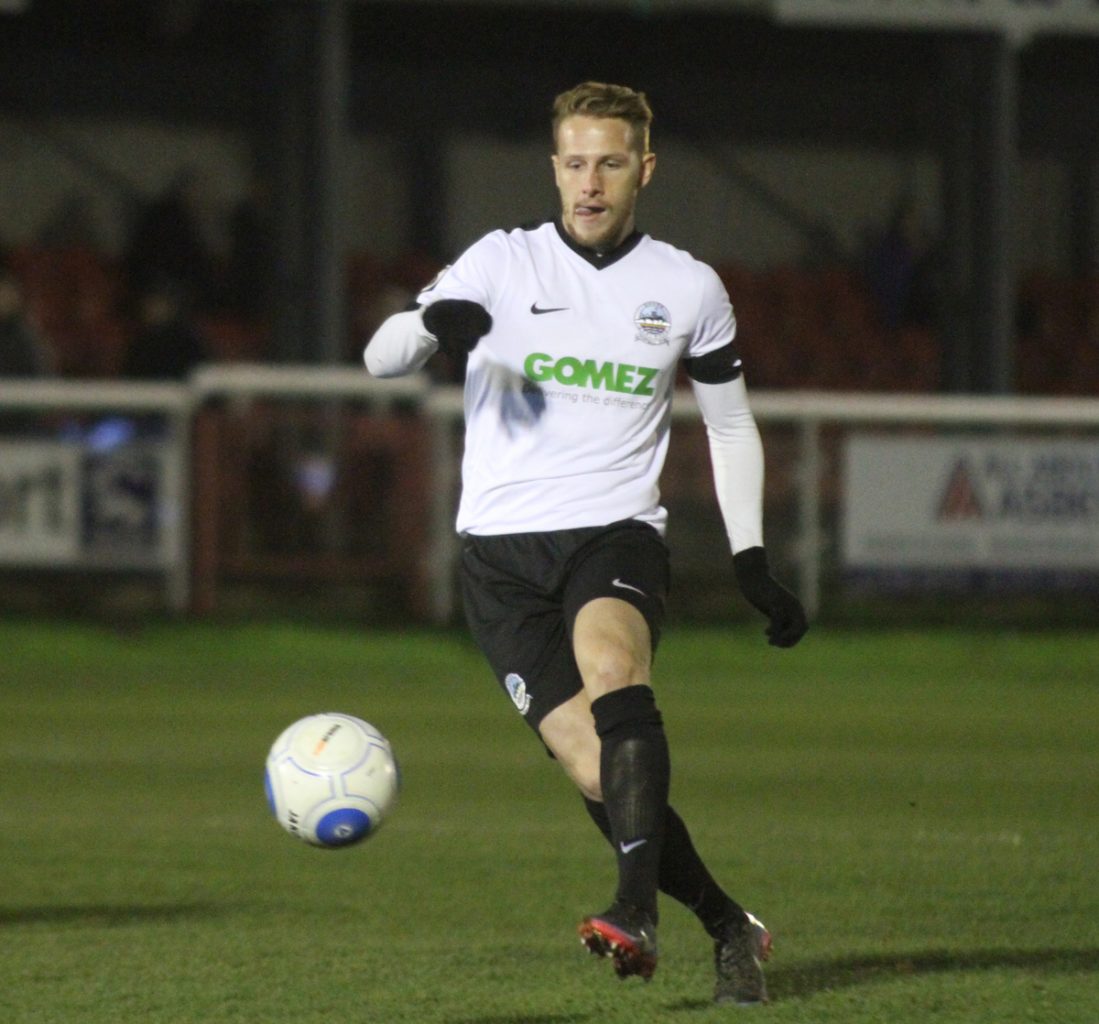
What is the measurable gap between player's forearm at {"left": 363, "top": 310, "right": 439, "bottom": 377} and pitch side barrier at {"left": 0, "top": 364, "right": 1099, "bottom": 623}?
9.88 meters

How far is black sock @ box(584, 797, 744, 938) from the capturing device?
202 inches

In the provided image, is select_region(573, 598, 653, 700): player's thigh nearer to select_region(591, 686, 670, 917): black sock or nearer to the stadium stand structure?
select_region(591, 686, 670, 917): black sock

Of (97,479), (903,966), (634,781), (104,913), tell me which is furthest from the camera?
(97,479)

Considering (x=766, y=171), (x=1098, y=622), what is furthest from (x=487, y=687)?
(x=766, y=171)

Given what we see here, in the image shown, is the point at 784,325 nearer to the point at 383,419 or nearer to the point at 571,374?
the point at 383,419

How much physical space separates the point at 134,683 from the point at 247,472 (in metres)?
2.42

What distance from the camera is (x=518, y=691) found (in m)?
5.14

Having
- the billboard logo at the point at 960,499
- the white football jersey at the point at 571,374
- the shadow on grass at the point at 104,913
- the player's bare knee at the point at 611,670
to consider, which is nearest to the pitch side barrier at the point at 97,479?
the billboard logo at the point at 960,499

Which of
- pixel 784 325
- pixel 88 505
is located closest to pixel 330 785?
pixel 88 505

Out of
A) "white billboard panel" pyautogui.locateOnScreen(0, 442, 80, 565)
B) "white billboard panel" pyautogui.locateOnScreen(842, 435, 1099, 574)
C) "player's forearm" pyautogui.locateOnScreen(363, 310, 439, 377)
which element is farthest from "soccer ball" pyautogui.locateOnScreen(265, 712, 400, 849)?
"white billboard panel" pyautogui.locateOnScreen(842, 435, 1099, 574)

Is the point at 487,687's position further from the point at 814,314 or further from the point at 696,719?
the point at 814,314

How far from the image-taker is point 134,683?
13.4m

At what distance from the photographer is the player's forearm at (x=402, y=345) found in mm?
5094

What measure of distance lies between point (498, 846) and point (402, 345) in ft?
10.5
